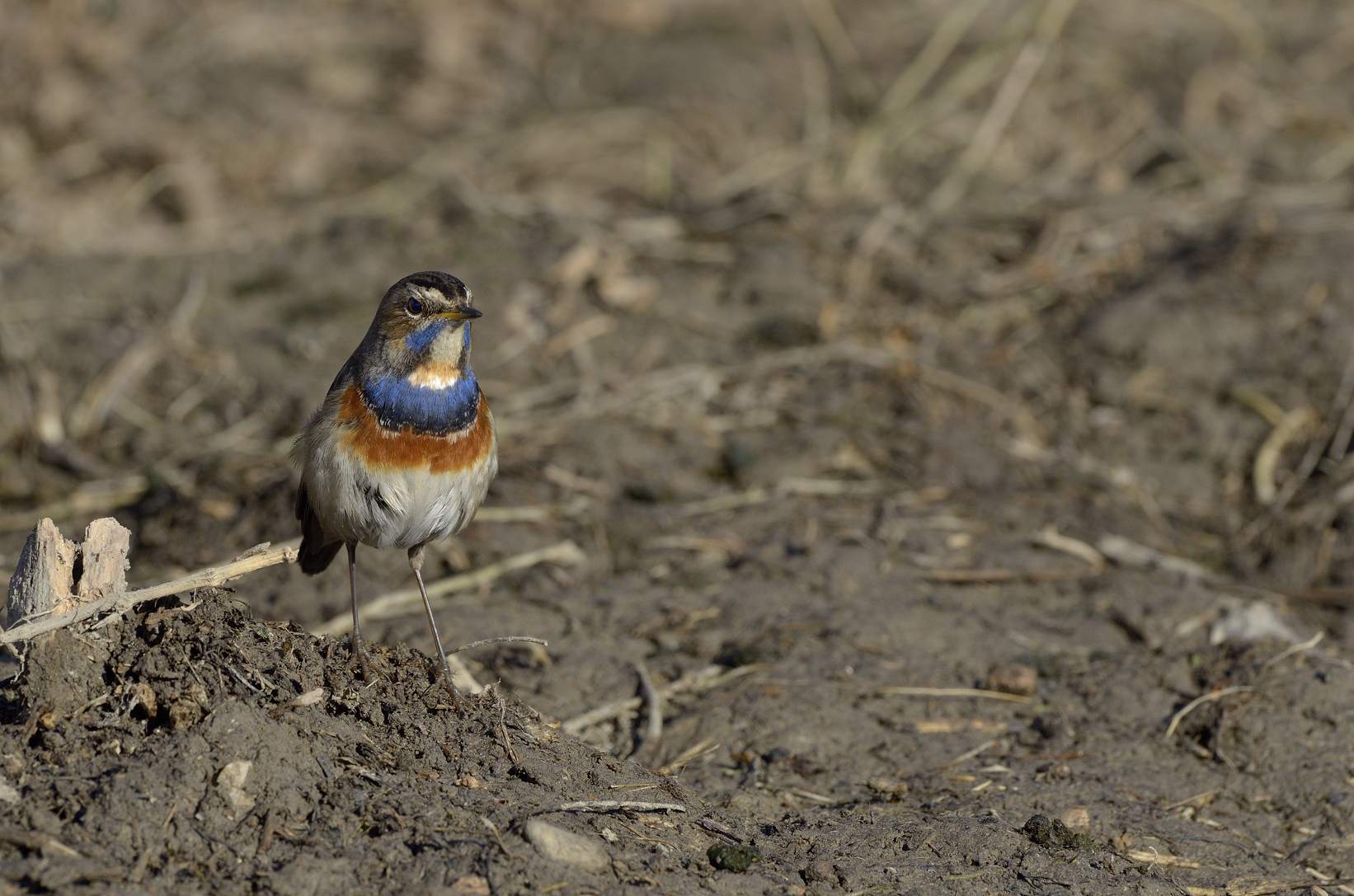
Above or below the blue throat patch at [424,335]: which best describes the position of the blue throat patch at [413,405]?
below

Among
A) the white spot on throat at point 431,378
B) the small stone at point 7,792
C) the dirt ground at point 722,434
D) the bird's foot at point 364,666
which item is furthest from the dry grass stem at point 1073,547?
the small stone at point 7,792

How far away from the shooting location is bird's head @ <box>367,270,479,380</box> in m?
4.79

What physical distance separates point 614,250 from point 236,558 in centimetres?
516

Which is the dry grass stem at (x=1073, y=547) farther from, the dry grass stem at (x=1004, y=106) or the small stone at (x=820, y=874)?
the dry grass stem at (x=1004, y=106)

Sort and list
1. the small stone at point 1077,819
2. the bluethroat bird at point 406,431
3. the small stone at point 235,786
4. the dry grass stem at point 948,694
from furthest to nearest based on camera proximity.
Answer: the dry grass stem at point 948,694 < the bluethroat bird at point 406,431 < the small stone at point 1077,819 < the small stone at point 235,786

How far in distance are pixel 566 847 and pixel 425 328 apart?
5.87 ft

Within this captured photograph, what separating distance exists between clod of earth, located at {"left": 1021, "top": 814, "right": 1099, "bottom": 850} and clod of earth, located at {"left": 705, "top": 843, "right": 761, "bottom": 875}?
2.84 ft

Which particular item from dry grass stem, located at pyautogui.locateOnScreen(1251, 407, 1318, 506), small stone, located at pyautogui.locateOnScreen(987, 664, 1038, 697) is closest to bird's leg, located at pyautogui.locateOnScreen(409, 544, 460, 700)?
small stone, located at pyautogui.locateOnScreen(987, 664, 1038, 697)

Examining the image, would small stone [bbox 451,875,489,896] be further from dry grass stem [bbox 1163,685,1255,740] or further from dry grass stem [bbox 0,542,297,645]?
dry grass stem [bbox 1163,685,1255,740]

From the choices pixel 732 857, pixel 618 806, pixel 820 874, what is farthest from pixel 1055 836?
pixel 618 806

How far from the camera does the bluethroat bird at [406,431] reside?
4738 millimetres

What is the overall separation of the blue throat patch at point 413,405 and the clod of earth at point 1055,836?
6.84 feet

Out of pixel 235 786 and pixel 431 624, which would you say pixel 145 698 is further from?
pixel 431 624

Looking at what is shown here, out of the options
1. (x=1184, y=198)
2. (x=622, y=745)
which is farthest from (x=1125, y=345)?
(x=622, y=745)
